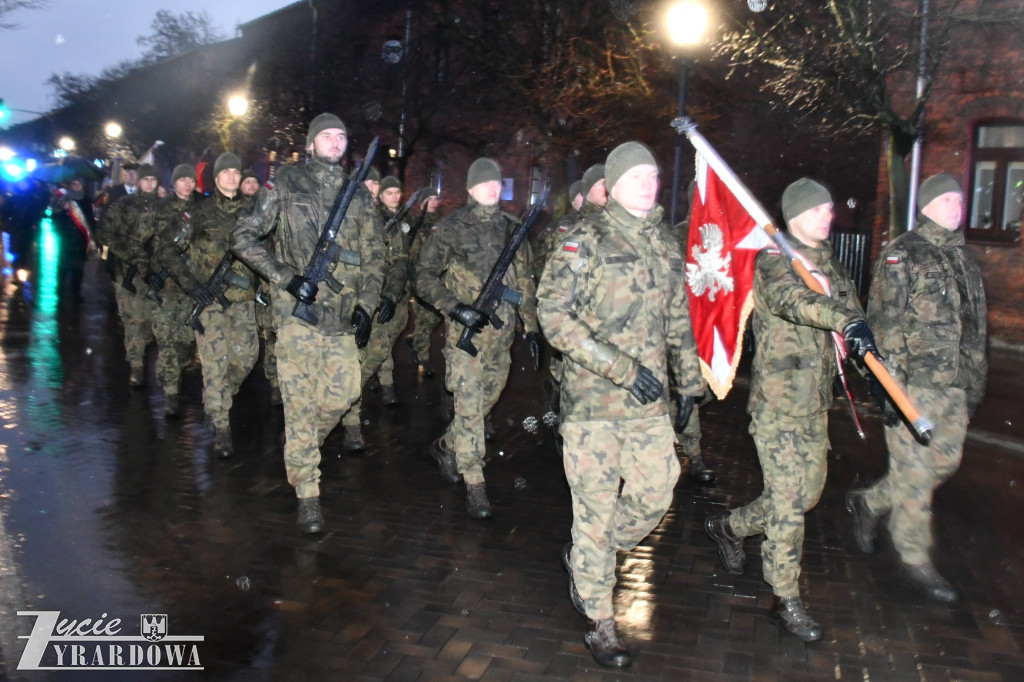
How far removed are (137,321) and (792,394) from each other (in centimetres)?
753

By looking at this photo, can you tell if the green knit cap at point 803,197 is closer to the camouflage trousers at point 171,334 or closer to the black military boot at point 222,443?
the black military boot at point 222,443

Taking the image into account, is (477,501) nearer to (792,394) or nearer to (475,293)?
(475,293)

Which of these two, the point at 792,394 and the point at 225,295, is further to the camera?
the point at 225,295

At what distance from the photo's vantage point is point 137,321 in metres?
9.97

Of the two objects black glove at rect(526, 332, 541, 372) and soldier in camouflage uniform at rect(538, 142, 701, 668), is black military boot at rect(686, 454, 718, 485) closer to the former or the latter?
black glove at rect(526, 332, 541, 372)

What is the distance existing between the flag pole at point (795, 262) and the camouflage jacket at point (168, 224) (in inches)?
179

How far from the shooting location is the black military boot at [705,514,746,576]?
17.2 ft

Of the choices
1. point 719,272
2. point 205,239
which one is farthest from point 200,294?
point 719,272

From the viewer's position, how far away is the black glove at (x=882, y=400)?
468 cm

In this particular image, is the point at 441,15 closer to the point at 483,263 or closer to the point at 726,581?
the point at 483,263

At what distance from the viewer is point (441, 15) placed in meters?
17.7

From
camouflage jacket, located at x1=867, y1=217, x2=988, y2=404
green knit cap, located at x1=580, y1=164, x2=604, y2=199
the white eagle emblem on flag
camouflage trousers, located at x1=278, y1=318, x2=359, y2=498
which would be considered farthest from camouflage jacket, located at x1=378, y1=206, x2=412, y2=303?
camouflage jacket, located at x1=867, y1=217, x2=988, y2=404

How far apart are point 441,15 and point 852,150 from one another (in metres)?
12.7

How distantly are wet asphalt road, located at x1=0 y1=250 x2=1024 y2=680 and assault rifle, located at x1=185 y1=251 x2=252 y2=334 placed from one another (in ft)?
3.38
